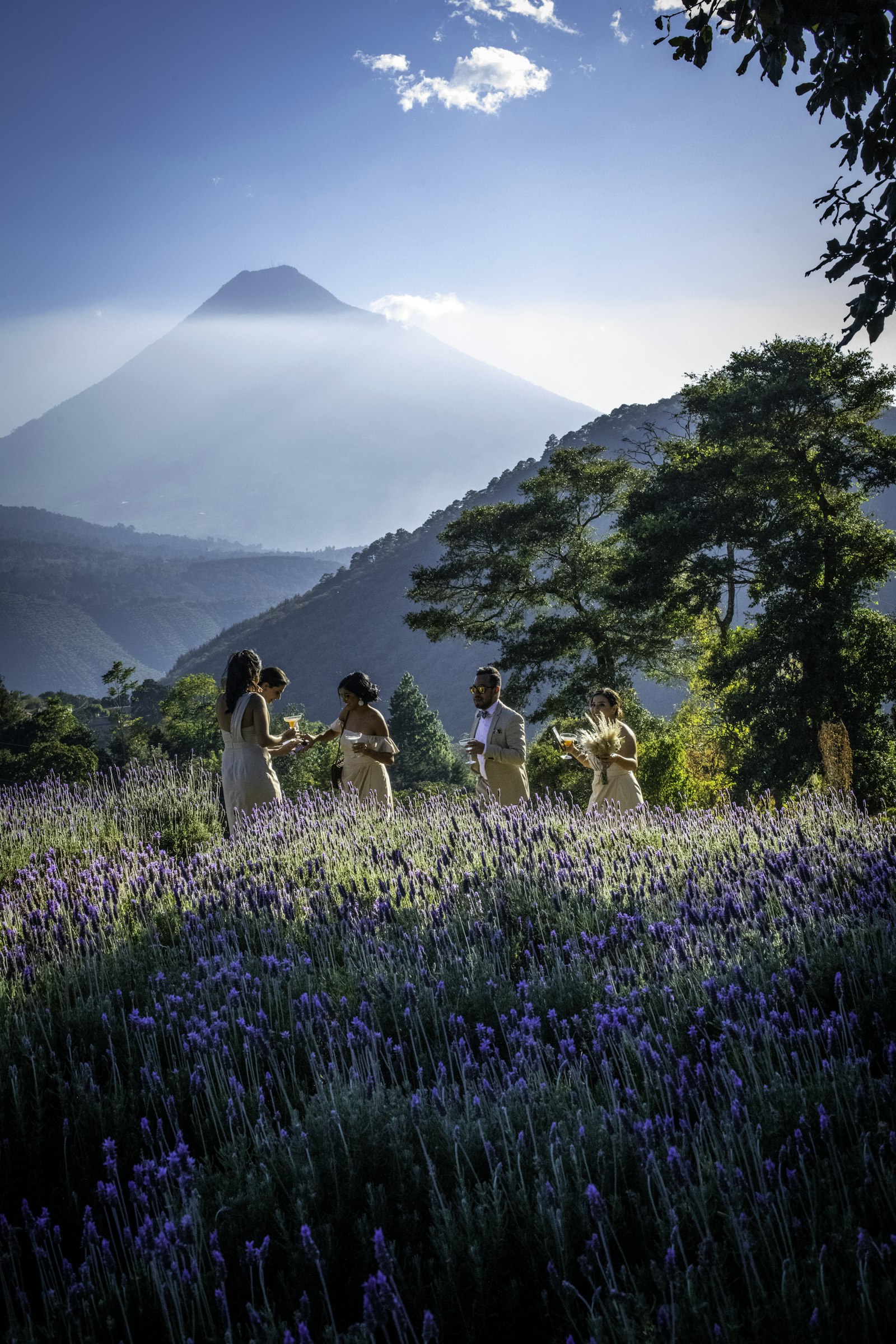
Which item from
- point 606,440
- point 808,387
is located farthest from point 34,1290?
point 606,440

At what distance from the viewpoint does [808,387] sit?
19.8 m

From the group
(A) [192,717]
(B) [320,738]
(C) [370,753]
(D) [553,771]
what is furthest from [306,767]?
(C) [370,753]

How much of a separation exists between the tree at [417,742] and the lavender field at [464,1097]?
41.8 meters

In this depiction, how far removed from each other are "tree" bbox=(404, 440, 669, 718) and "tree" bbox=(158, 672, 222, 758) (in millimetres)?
13633

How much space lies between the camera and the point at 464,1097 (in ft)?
8.11

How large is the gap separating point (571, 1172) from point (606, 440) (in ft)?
379

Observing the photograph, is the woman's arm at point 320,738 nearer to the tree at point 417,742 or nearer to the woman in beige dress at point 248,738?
the woman in beige dress at point 248,738

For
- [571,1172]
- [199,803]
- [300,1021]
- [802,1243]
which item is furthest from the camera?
[199,803]

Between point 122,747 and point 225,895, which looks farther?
point 122,747

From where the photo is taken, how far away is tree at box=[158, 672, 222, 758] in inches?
1594

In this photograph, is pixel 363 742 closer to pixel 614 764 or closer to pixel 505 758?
pixel 505 758

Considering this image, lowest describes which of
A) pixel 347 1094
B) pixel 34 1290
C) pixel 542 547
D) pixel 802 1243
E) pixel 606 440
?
pixel 34 1290

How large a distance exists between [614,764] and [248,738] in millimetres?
2919

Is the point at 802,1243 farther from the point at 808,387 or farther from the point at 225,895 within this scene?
the point at 808,387
